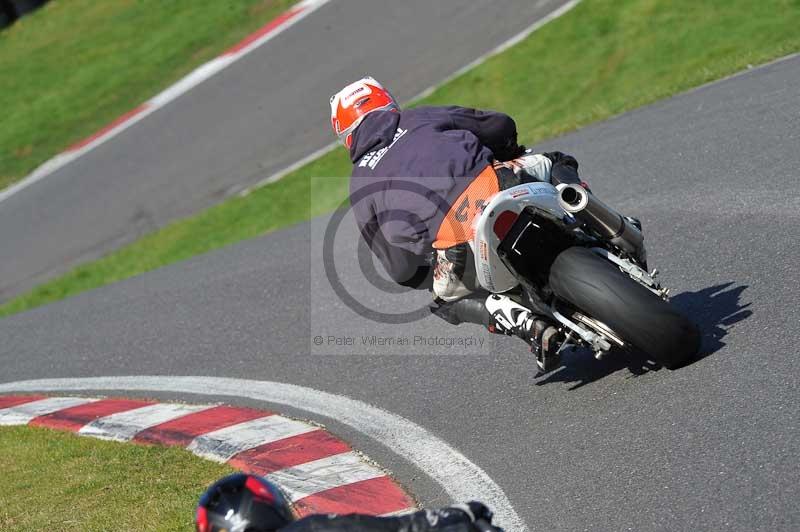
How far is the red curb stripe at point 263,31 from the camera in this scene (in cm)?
1800

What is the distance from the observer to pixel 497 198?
16.2 ft

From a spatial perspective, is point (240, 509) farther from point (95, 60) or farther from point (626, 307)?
point (95, 60)

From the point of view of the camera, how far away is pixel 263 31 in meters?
18.2

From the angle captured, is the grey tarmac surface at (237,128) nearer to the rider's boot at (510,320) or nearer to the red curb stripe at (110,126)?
the red curb stripe at (110,126)

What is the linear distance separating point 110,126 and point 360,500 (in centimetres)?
1351

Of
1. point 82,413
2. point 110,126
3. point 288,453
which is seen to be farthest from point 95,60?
point 288,453

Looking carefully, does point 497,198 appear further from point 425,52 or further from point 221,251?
point 425,52

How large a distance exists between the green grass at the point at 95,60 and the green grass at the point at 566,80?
4.73 metres

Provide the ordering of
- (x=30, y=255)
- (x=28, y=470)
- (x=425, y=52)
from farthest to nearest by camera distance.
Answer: (x=425, y=52), (x=30, y=255), (x=28, y=470)

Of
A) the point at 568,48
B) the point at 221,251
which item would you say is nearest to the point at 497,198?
the point at 221,251

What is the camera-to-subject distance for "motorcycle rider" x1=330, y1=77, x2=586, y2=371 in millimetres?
5262

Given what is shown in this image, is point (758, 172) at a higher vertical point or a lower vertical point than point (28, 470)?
lower

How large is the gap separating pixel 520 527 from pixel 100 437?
10.2 feet

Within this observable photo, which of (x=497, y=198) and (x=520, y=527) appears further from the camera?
(x=497, y=198)
